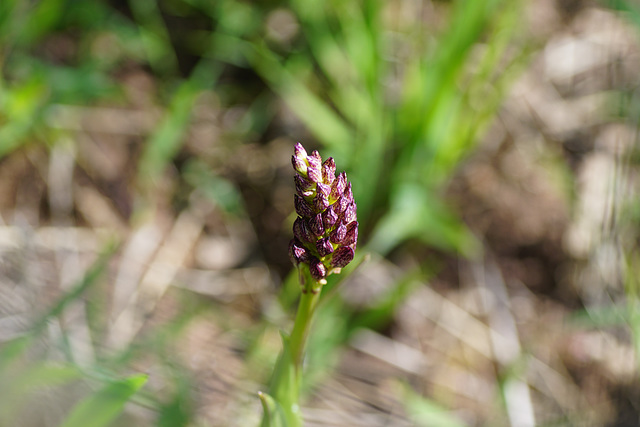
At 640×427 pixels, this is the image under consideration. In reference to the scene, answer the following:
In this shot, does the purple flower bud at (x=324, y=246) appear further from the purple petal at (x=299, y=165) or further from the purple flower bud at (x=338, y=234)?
the purple petal at (x=299, y=165)

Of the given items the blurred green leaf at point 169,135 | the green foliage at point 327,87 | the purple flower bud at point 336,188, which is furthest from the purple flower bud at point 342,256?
the blurred green leaf at point 169,135

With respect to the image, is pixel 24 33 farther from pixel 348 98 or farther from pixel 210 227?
pixel 348 98

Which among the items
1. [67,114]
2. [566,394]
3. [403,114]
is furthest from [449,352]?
[67,114]

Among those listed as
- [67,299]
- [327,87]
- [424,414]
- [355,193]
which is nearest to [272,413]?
[67,299]

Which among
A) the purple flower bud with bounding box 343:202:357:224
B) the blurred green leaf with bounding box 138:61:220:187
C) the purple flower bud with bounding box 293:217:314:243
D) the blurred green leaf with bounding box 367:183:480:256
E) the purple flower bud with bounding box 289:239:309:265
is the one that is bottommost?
the purple flower bud with bounding box 289:239:309:265


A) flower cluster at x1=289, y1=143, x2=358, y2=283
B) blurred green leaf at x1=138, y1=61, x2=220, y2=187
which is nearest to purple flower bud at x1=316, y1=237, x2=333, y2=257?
flower cluster at x1=289, y1=143, x2=358, y2=283

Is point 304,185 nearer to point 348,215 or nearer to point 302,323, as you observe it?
point 348,215

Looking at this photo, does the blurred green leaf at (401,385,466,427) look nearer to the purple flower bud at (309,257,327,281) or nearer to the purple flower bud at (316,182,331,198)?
the purple flower bud at (309,257,327,281)

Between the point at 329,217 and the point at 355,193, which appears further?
the point at 355,193
